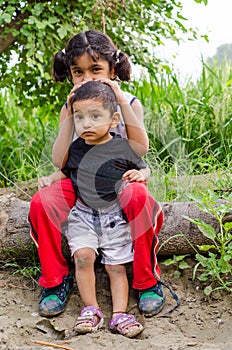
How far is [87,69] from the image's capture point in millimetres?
2934

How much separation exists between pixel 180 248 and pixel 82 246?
54 cm

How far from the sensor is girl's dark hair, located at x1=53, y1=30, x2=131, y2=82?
2.93 m

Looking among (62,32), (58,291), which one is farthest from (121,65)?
(58,291)

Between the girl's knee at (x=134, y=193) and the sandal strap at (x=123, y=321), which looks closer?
the sandal strap at (x=123, y=321)

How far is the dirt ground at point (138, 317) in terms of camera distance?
236cm

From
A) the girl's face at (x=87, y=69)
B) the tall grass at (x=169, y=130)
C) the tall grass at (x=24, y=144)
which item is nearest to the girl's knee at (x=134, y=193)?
the girl's face at (x=87, y=69)

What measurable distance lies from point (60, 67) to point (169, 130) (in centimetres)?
162

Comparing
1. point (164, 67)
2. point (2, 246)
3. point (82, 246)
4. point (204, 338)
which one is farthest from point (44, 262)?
point (164, 67)

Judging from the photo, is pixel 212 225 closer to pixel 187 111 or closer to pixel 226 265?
pixel 226 265

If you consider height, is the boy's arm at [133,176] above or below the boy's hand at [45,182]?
above

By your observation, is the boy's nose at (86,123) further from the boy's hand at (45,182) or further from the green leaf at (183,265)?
the green leaf at (183,265)

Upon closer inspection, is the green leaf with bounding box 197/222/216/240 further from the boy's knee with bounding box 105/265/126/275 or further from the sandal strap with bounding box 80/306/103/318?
the sandal strap with bounding box 80/306/103/318

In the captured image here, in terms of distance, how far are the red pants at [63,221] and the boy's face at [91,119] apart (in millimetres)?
301

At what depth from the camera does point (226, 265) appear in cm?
269
